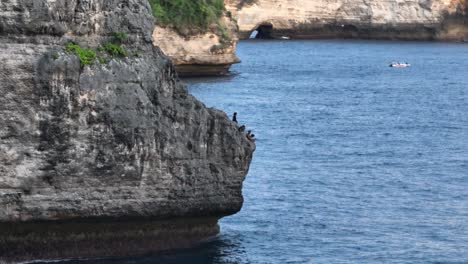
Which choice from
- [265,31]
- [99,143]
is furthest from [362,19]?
[99,143]

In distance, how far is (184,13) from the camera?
8188 cm

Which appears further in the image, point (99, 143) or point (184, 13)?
point (184, 13)

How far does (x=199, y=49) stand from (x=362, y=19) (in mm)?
64737

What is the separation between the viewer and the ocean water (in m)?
36.8

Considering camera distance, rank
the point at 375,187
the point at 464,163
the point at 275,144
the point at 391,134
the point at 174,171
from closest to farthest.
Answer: the point at 174,171 → the point at 375,187 → the point at 464,163 → the point at 275,144 → the point at 391,134

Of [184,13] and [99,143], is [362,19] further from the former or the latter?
[99,143]

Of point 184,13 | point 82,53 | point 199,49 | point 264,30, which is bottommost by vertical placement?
point 264,30

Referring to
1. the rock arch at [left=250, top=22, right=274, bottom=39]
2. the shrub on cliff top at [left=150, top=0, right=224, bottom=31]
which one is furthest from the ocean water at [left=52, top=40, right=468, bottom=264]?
the rock arch at [left=250, top=22, right=274, bottom=39]

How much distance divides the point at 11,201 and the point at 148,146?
4.18 meters

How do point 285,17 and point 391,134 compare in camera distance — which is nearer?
point 391,134

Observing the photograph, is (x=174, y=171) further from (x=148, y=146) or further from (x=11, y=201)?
(x=11, y=201)

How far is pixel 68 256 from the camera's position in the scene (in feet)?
108

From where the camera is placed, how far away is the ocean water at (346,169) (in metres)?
36.8

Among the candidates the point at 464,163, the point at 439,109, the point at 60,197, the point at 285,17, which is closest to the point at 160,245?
the point at 60,197
